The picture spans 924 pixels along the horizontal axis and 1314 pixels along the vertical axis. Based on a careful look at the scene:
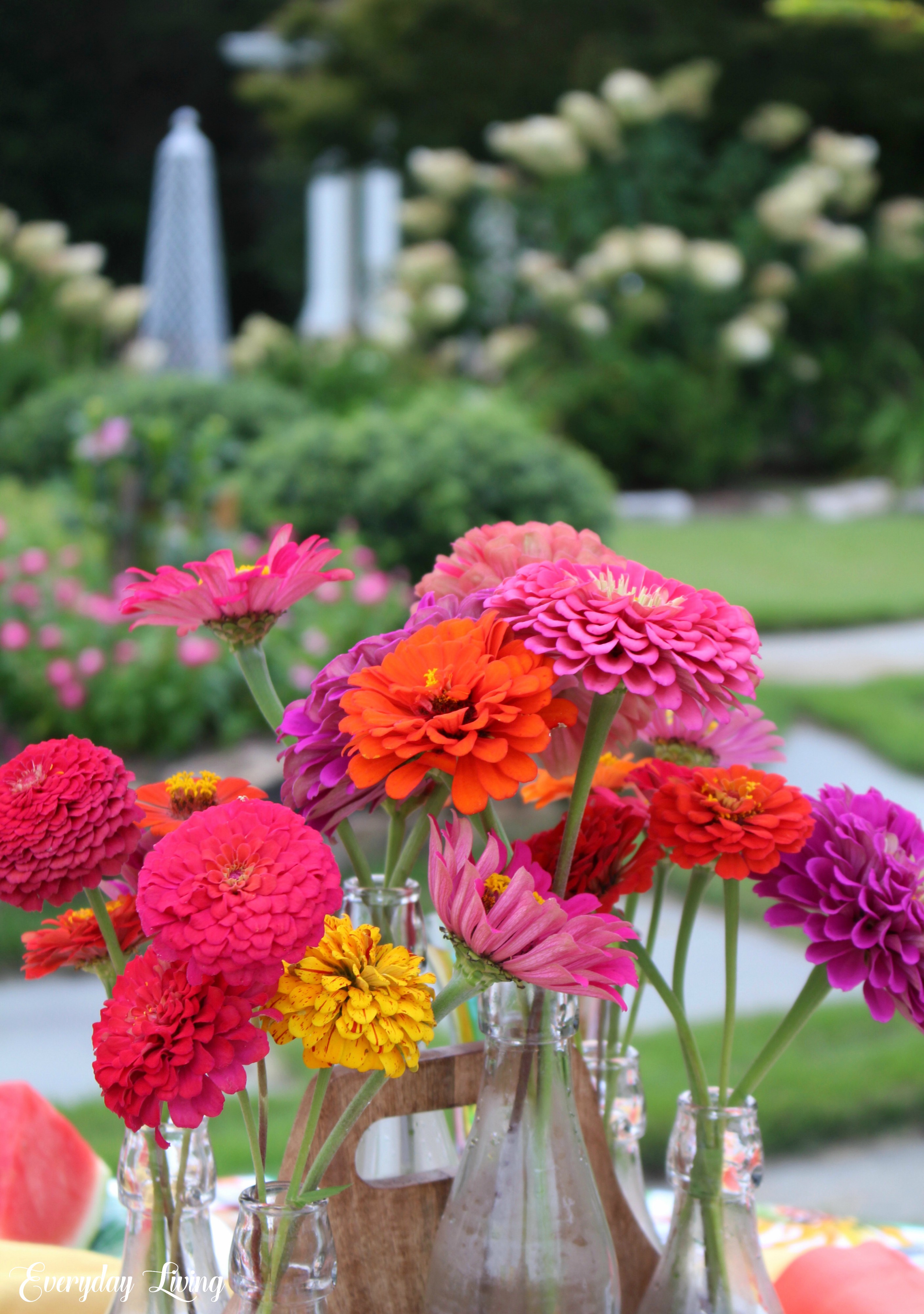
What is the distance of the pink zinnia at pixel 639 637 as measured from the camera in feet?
1.67

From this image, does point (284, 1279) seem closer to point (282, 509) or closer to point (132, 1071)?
point (132, 1071)

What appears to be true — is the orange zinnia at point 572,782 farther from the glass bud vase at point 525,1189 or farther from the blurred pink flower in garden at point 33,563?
the blurred pink flower in garden at point 33,563

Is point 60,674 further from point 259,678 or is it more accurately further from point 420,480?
point 259,678

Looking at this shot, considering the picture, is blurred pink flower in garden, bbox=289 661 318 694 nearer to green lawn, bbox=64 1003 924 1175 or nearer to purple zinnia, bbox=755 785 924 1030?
green lawn, bbox=64 1003 924 1175

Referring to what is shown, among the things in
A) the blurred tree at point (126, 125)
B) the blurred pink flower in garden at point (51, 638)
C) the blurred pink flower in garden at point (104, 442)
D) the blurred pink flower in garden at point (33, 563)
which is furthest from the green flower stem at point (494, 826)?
the blurred tree at point (126, 125)

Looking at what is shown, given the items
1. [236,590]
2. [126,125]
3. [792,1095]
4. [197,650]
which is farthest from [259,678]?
[126,125]

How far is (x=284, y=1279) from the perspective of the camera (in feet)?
1.78

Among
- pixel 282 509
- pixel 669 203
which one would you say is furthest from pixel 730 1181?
pixel 669 203

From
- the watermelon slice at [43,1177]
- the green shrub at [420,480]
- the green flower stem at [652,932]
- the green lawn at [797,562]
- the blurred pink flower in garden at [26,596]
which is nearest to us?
the green flower stem at [652,932]

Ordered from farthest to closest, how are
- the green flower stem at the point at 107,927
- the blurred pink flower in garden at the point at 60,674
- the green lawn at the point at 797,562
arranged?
the green lawn at the point at 797,562, the blurred pink flower in garden at the point at 60,674, the green flower stem at the point at 107,927

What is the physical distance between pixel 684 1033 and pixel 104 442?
3429mm

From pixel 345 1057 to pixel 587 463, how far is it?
4151 millimetres

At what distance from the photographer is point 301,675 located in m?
3.30

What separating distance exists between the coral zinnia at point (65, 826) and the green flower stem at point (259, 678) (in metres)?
0.08
